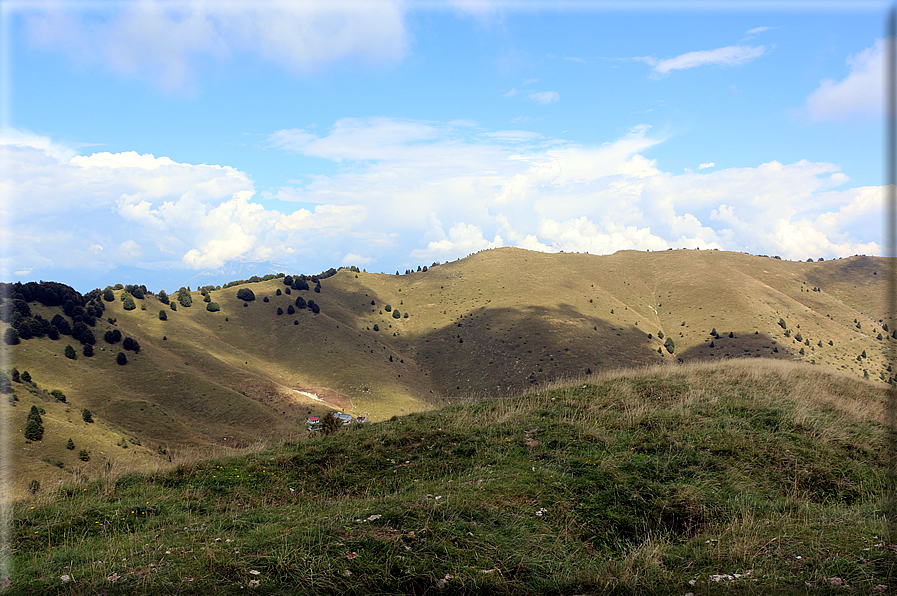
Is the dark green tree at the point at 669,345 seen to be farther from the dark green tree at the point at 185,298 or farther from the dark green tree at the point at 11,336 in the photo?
the dark green tree at the point at 11,336

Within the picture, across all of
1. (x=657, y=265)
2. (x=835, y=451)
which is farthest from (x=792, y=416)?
(x=657, y=265)

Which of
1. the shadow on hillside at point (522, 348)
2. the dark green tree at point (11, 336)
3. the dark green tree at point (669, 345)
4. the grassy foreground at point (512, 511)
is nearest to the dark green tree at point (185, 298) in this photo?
the dark green tree at point (11, 336)

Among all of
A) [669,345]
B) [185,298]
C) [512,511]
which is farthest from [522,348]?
[512,511]

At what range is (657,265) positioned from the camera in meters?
130

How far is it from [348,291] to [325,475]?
113308 mm

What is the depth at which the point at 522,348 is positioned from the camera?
283 ft

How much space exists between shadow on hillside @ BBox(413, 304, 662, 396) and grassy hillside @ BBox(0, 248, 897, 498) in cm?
40

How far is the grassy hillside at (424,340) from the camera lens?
50.2 metres

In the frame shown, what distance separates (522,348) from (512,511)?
263ft

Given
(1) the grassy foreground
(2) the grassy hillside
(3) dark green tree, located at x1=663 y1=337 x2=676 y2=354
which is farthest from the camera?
(3) dark green tree, located at x1=663 y1=337 x2=676 y2=354

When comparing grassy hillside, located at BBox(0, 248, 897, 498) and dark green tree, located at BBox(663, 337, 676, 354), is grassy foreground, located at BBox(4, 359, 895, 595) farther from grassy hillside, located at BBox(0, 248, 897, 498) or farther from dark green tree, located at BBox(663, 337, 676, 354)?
dark green tree, located at BBox(663, 337, 676, 354)

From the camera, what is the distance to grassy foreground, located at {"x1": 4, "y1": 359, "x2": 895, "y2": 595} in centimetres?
550

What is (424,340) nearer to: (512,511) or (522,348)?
(522,348)

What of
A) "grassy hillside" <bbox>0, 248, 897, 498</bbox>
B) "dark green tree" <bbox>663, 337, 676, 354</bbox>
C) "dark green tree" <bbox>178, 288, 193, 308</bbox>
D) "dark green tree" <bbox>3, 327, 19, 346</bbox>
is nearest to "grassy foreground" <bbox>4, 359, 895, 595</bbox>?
"grassy hillside" <bbox>0, 248, 897, 498</bbox>
